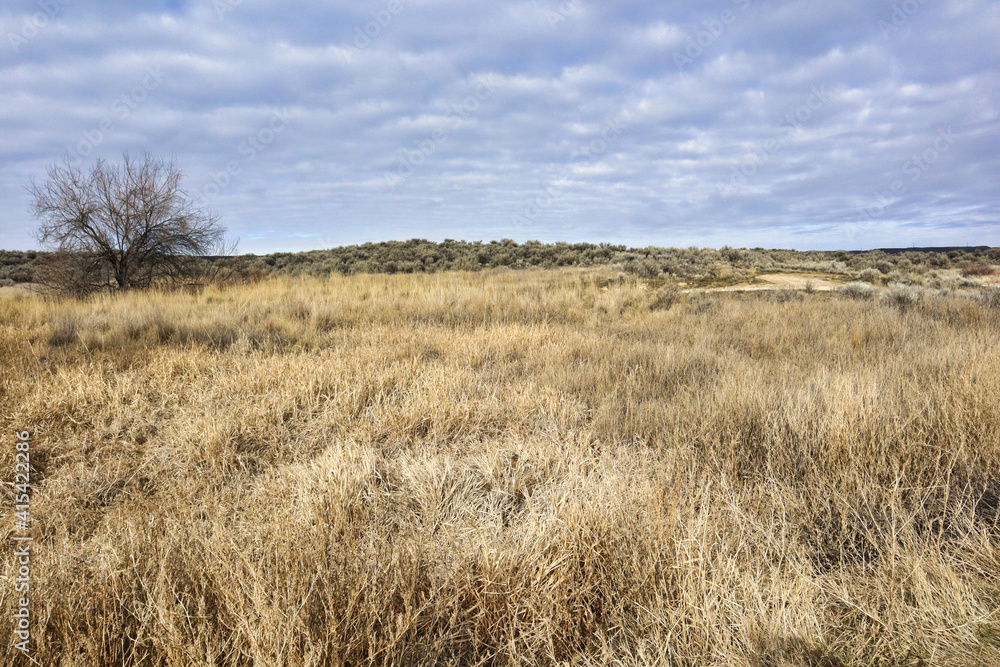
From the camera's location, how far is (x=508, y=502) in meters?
2.61

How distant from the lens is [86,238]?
37.5ft

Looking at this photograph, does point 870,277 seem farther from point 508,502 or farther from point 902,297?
point 508,502

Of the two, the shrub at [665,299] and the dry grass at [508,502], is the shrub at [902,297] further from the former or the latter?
the shrub at [665,299]

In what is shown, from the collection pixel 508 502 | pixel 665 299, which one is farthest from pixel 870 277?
pixel 508 502

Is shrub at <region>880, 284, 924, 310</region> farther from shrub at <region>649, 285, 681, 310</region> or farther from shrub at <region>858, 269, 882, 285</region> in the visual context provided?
shrub at <region>858, 269, 882, 285</region>

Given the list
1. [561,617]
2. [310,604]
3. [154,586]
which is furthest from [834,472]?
[154,586]

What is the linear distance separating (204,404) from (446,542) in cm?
299

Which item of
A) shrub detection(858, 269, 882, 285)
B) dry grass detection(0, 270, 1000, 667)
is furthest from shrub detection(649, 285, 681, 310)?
shrub detection(858, 269, 882, 285)

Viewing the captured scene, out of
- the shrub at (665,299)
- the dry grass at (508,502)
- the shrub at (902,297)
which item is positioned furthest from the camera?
the shrub at (665,299)

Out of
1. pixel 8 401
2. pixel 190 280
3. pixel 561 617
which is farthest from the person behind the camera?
pixel 190 280

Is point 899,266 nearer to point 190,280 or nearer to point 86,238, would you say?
point 190,280

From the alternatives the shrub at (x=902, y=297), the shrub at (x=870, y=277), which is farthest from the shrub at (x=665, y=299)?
the shrub at (x=870, y=277)

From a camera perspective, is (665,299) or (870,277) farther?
(870,277)

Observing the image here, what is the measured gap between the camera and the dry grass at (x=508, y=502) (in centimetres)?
154
